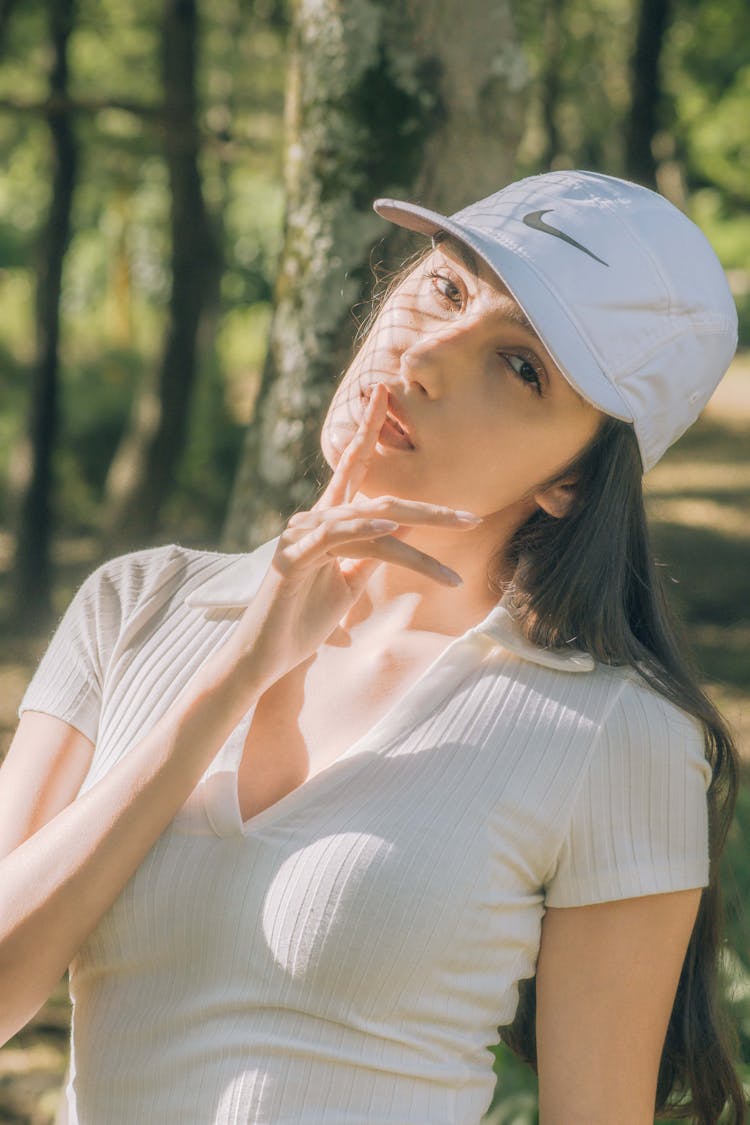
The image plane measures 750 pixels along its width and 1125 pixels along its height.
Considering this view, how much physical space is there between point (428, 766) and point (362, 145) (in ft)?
5.54

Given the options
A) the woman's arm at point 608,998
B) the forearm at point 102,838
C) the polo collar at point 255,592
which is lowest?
the woman's arm at point 608,998

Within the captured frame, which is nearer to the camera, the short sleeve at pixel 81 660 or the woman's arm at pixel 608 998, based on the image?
the woman's arm at pixel 608 998

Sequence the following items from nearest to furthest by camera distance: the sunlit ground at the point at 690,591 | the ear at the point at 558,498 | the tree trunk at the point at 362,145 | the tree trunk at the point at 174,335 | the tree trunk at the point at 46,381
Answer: the ear at the point at 558,498 < the tree trunk at the point at 362,145 < the sunlit ground at the point at 690,591 < the tree trunk at the point at 46,381 < the tree trunk at the point at 174,335

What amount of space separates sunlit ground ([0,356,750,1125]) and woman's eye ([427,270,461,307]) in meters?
0.63

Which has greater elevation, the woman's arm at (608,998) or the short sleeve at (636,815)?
the short sleeve at (636,815)

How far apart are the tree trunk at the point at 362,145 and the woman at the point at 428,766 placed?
1017 millimetres

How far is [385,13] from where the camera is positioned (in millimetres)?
2926

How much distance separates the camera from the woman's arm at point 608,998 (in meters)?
1.75

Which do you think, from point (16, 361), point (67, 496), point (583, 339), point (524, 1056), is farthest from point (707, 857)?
point (16, 361)

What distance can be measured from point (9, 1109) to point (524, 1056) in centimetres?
308

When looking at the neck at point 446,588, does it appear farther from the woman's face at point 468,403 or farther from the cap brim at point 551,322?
the cap brim at point 551,322

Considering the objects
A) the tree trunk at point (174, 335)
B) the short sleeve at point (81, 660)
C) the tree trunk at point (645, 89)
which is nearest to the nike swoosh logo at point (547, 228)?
the short sleeve at point (81, 660)

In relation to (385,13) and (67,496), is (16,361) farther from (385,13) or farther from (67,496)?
(385,13)

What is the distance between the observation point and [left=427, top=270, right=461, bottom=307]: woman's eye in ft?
6.30
